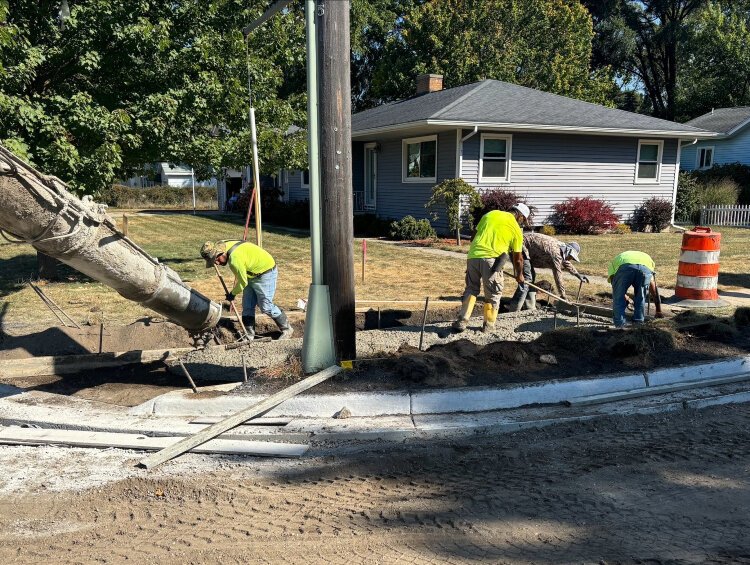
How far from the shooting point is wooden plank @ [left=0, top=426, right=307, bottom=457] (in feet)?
15.3

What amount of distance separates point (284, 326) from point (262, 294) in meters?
0.52

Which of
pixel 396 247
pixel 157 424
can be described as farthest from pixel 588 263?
pixel 157 424

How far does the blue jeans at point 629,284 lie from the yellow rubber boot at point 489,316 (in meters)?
1.47

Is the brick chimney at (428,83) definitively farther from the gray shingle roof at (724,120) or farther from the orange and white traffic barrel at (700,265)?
the orange and white traffic barrel at (700,265)

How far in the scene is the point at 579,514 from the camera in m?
3.65

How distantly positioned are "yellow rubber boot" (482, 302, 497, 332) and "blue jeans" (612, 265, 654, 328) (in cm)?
147

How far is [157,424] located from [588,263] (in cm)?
1148

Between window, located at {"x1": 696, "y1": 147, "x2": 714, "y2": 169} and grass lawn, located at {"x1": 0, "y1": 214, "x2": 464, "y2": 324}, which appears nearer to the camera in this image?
grass lawn, located at {"x1": 0, "y1": 214, "x2": 464, "y2": 324}

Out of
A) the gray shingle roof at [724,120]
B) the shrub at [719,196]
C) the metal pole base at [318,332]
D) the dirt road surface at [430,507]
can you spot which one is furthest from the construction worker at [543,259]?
the gray shingle roof at [724,120]

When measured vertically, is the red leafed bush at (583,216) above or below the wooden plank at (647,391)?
above

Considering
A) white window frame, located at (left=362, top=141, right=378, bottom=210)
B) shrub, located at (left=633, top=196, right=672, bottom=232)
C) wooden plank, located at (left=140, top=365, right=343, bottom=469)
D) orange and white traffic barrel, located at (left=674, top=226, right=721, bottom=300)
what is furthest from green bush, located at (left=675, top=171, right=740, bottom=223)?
wooden plank, located at (left=140, top=365, right=343, bottom=469)

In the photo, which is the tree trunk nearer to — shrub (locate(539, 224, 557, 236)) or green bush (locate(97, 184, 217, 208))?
shrub (locate(539, 224, 557, 236))

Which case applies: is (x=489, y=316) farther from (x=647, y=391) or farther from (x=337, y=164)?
(x=337, y=164)

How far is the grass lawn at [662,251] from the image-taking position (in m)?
12.8
